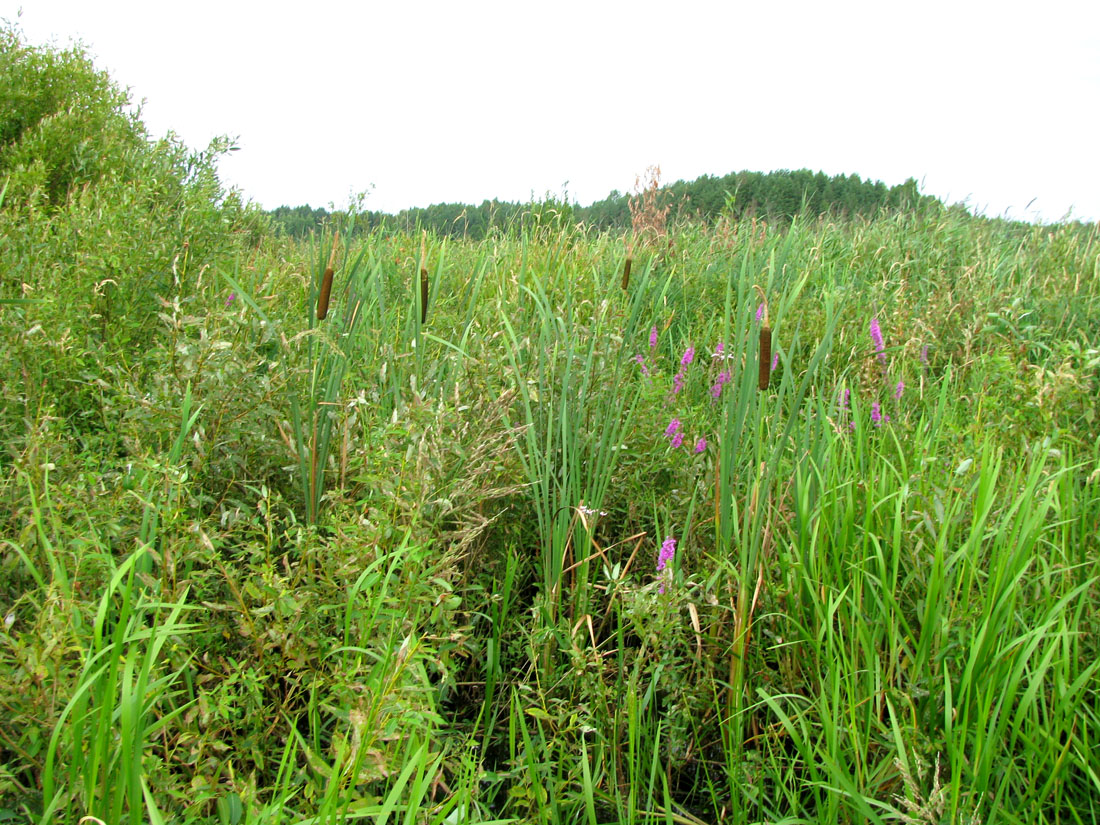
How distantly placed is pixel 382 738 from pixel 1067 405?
2617 mm

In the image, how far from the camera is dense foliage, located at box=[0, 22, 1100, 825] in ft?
4.25

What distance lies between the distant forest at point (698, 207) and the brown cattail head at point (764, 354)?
3.77 m

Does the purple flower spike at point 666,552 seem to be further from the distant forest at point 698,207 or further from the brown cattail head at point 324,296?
the distant forest at point 698,207

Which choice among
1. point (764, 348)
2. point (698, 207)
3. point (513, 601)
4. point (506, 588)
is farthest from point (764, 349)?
point (698, 207)

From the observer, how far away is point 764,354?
160cm

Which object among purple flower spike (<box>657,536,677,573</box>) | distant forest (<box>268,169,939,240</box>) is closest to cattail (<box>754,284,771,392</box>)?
purple flower spike (<box>657,536,677,573</box>)

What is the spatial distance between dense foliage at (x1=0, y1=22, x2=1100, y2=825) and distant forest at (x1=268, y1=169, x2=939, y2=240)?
3089 millimetres

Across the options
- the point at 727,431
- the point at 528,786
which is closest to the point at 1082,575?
the point at 727,431

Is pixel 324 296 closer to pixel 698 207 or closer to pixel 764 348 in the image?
pixel 764 348

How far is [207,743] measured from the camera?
1.29 m

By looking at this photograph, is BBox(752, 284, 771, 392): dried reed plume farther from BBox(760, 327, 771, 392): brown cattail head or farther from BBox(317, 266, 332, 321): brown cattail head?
BBox(317, 266, 332, 321): brown cattail head

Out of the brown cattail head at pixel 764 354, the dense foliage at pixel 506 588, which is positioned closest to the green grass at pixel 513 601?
the dense foliage at pixel 506 588

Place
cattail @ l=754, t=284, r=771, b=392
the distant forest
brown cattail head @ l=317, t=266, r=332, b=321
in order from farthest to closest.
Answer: the distant forest
brown cattail head @ l=317, t=266, r=332, b=321
cattail @ l=754, t=284, r=771, b=392

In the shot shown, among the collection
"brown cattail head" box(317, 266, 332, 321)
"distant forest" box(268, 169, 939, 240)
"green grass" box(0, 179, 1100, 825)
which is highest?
"distant forest" box(268, 169, 939, 240)
